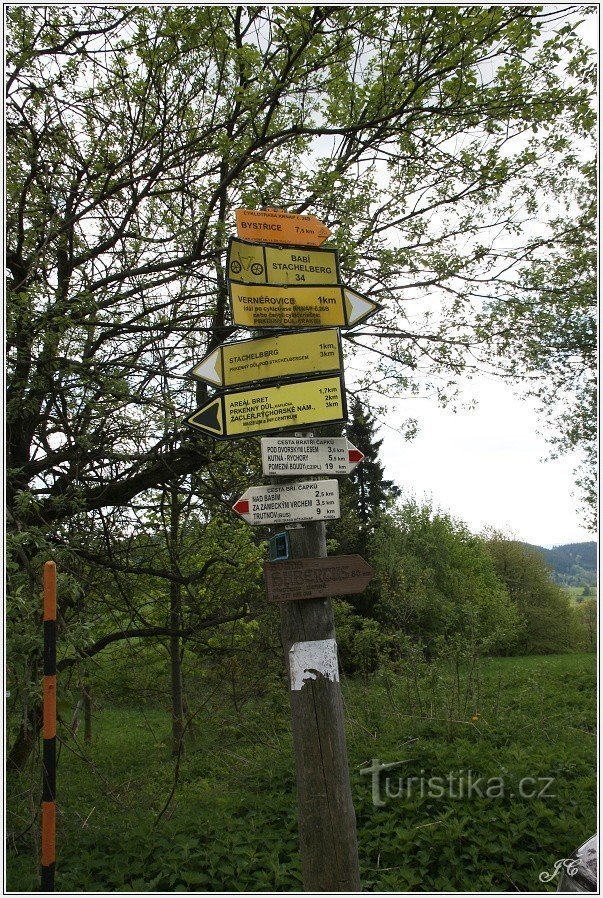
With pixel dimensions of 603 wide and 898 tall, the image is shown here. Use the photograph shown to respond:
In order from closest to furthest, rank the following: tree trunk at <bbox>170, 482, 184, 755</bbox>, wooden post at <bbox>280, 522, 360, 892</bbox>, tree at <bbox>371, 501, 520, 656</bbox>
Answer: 1. wooden post at <bbox>280, 522, 360, 892</bbox>
2. tree trunk at <bbox>170, 482, 184, 755</bbox>
3. tree at <bbox>371, 501, 520, 656</bbox>

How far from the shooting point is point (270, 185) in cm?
558

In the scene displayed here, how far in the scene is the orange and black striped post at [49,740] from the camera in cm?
314

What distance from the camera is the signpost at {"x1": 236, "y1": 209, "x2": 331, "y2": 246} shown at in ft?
11.3

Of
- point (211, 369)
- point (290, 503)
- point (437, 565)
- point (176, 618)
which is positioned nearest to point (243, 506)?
point (290, 503)

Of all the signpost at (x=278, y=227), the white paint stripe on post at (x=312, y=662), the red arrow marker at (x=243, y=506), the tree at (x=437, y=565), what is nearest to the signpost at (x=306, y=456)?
the red arrow marker at (x=243, y=506)

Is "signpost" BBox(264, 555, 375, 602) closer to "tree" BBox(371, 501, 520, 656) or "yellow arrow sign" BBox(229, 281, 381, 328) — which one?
"yellow arrow sign" BBox(229, 281, 381, 328)

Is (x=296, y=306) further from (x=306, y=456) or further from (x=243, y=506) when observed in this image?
(x=243, y=506)

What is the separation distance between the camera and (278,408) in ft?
10.8

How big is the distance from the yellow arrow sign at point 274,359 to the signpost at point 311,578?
35.5 inches

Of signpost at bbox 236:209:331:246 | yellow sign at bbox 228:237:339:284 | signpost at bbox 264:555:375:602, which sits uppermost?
signpost at bbox 236:209:331:246

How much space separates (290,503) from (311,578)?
1.18 ft

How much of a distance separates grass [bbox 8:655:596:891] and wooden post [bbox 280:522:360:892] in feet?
5.02

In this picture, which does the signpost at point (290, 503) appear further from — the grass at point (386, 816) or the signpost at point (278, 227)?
the grass at point (386, 816)

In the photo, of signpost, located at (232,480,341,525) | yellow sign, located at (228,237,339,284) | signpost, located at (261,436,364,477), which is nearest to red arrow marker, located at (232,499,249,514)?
signpost, located at (232,480,341,525)
